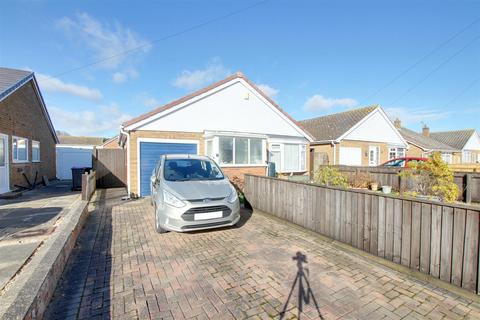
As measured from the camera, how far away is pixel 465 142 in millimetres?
31266

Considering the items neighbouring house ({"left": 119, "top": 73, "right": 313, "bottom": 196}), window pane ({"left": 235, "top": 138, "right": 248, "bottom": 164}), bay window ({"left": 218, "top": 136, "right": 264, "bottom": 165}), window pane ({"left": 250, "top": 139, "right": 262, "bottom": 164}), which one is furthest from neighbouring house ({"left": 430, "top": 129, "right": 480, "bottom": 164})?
window pane ({"left": 235, "top": 138, "right": 248, "bottom": 164})

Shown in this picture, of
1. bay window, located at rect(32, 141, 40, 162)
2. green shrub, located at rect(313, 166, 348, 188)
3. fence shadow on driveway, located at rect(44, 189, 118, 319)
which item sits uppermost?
bay window, located at rect(32, 141, 40, 162)

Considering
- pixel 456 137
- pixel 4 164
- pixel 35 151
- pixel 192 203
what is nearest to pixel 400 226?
pixel 192 203

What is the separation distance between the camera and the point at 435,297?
285 centimetres

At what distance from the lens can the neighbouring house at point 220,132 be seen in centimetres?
927

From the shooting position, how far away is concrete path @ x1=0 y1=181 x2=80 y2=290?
352 centimetres

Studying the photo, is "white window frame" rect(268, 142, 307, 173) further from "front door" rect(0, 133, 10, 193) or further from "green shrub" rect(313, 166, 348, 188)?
"front door" rect(0, 133, 10, 193)

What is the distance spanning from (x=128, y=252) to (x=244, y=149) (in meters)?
7.71

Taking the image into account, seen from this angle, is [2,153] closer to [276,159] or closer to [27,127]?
[27,127]

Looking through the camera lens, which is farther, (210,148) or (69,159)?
(69,159)

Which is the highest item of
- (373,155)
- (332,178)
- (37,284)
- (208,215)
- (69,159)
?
(373,155)

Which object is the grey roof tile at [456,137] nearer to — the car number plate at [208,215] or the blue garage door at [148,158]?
the blue garage door at [148,158]

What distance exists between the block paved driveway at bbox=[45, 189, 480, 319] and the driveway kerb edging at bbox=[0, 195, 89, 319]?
211 millimetres

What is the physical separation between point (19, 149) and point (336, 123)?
21312 mm
